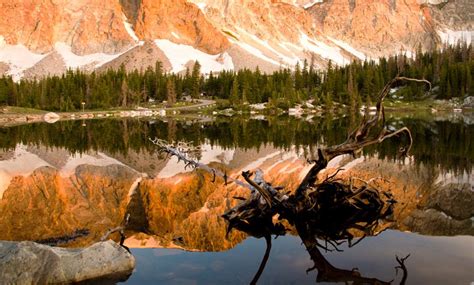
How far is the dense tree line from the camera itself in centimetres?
13662

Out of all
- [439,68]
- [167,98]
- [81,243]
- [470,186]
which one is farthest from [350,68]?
[81,243]

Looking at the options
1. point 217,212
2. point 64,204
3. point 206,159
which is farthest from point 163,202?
point 206,159

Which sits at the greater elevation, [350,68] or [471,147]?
[350,68]

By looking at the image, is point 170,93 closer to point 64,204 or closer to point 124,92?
point 124,92

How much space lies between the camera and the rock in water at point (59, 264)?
35.6ft

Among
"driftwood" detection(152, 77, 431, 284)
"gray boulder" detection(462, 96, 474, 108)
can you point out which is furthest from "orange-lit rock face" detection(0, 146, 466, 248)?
"gray boulder" detection(462, 96, 474, 108)

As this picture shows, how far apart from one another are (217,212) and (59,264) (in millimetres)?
7814

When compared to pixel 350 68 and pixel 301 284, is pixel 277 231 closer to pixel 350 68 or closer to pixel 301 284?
pixel 301 284

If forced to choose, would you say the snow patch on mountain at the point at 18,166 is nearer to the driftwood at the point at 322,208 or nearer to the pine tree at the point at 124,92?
the driftwood at the point at 322,208

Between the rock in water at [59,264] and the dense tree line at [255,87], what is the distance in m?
121

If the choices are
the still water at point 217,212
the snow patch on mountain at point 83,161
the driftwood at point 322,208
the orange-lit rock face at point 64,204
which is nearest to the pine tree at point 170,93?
the snow patch on mountain at point 83,161

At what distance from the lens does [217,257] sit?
13469 mm

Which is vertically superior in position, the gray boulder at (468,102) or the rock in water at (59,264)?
the gray boulder at (468,102)

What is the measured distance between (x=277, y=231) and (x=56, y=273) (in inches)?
272
